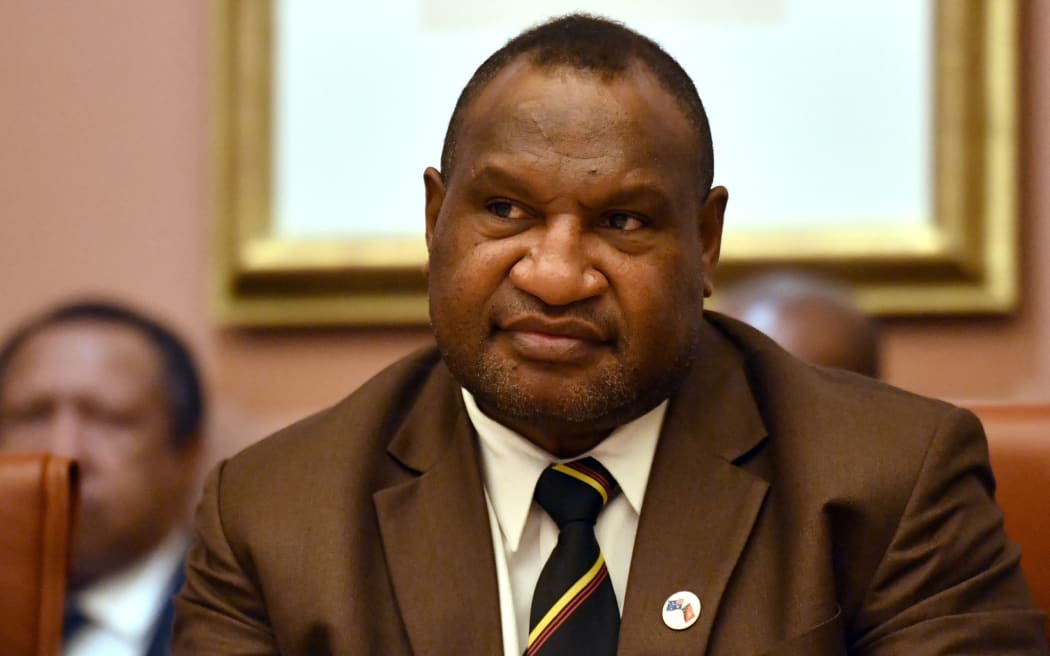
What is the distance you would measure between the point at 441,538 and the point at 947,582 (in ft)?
1.89

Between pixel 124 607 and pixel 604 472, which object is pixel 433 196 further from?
pixel 124 607

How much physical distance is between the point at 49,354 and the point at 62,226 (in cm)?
43

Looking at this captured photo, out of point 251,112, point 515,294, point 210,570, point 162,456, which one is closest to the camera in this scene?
point 515,294

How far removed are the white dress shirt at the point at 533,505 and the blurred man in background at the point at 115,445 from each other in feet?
4.74

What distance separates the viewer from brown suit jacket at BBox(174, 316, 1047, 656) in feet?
5.42

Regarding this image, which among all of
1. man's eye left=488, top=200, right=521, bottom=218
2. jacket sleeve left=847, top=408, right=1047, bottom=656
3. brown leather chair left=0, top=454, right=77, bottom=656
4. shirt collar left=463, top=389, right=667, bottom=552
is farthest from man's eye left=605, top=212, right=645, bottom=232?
brown leather chair left=0, top=454, right=77, bottom=656

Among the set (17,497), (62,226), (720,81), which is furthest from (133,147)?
(17,497)

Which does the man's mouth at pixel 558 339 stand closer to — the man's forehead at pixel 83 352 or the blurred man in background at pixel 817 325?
the blurred man in background at pixel 817 325

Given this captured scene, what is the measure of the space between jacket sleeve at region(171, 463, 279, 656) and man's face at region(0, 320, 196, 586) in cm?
128

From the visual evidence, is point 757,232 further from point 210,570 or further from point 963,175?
point 210,570

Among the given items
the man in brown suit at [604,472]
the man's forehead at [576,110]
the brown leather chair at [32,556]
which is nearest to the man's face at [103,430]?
the brown leather chair at [32,556]

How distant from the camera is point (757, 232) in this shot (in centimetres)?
332

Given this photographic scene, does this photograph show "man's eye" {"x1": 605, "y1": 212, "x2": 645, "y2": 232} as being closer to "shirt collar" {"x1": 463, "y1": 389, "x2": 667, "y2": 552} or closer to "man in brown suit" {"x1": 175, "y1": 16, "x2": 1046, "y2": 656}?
"man in brown suit" {"x1": 175, "y1": 16, "x2": 1046, "y2": 656}

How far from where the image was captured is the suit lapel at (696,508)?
165 cm
